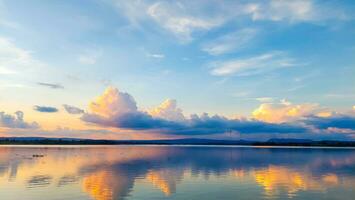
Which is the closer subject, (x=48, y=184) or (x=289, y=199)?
(x=289, y=199)

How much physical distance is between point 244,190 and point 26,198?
67.2 feet

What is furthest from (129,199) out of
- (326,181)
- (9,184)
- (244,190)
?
(326,181)

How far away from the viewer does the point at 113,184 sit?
39.5 m

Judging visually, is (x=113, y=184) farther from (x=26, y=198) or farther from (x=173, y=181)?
(x=26, y=198)

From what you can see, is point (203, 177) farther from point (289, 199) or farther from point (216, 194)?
point (289, 199)

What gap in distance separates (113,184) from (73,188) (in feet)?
14.8

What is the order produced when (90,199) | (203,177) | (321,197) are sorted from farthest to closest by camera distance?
(203,177) < (321,197) < (90,199)

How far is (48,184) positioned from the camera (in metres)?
39.3

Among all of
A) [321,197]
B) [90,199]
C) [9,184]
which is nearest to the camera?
[90,199]

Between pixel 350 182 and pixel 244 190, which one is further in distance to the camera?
pixel 350 182

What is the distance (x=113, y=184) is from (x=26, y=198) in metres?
10.3

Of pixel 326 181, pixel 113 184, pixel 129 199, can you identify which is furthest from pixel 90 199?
pixel 326 181

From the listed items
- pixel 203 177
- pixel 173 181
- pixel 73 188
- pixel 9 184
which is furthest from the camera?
pixel 203 177

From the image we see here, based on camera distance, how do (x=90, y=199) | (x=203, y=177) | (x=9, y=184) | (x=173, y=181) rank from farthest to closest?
(x=203, y=177) < (x=173, y=181) < (x=9, y=184) < (x=90, y=199)
